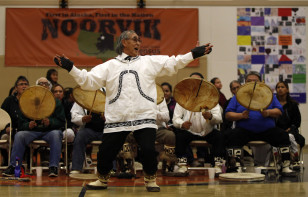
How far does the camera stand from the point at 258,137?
6199 mm

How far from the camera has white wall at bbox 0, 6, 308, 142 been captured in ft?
31.7

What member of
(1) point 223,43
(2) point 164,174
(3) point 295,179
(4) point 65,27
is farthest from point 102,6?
(3) point 295,179

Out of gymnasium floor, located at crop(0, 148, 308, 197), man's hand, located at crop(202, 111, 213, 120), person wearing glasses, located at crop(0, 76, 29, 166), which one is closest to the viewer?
gymnasium floor, located at crop(0, 148, 308, 197)

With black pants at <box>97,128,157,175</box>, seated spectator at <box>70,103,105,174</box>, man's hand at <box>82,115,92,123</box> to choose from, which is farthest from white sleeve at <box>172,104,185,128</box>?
black pants at <box>97,128,157,175</box>

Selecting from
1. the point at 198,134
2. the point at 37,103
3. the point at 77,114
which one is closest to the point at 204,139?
the point at 198,134

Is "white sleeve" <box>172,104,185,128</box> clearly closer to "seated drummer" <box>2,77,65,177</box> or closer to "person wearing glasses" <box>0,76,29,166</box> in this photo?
"seated drummer" <box>2,77,65,177</box>

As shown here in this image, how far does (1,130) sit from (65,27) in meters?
3.36

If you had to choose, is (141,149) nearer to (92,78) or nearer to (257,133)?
(92,78)

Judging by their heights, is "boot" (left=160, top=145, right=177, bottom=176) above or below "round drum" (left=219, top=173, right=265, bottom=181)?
above

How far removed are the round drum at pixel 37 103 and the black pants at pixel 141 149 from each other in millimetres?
1625

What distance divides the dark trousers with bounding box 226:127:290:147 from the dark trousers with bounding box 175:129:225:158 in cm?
11

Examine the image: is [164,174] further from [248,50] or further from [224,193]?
[248,50]

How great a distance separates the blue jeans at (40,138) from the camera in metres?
6.03

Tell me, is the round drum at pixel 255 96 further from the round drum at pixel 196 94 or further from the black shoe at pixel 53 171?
the black shoe at pixel 53 171
